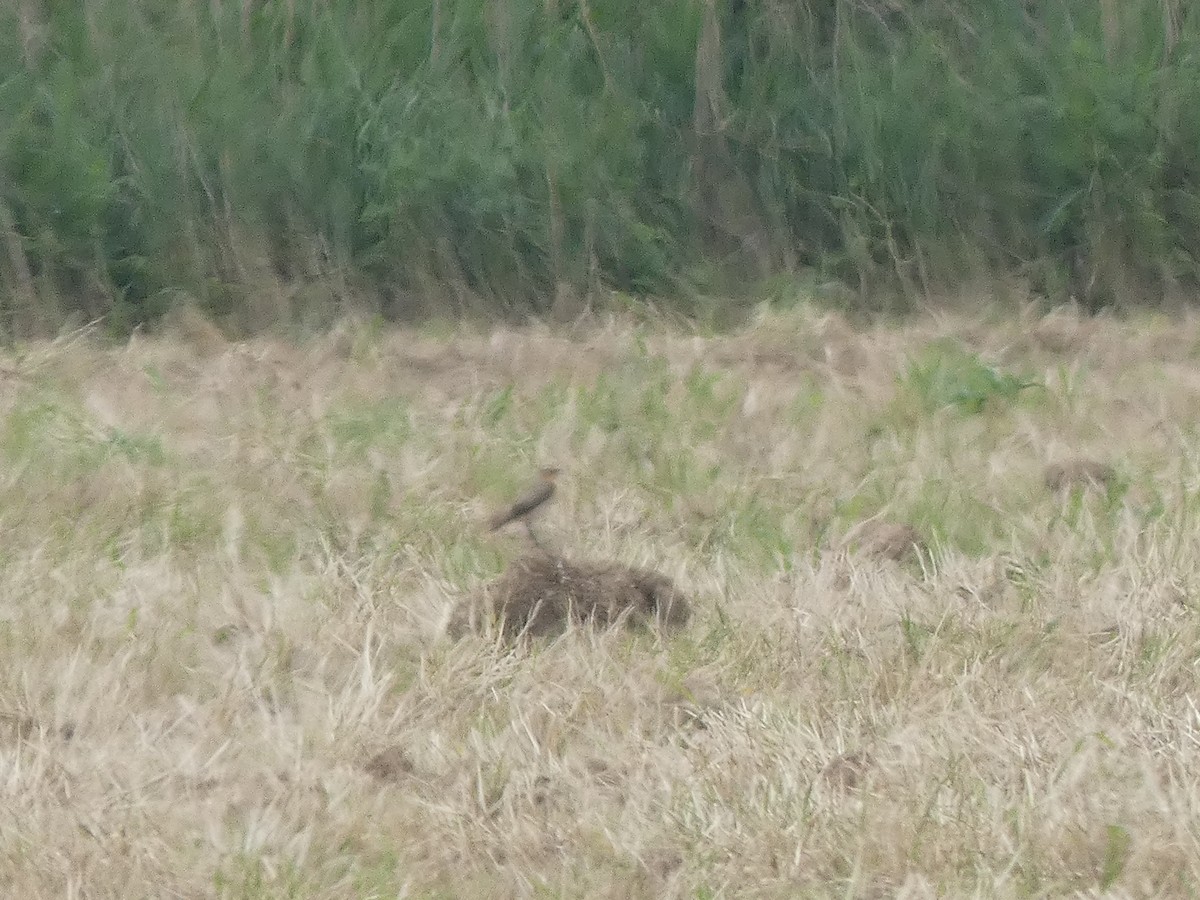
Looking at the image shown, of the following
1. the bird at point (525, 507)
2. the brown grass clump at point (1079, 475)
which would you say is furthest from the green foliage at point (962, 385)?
the bird at point (525, 507)

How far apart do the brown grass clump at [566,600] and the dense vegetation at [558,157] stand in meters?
3.10

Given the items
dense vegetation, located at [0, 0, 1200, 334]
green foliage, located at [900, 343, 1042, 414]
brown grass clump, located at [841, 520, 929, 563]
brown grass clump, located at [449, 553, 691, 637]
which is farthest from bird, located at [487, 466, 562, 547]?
dense vegetation, located at [0, 0, 1200, 334]

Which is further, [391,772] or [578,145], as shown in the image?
[578,145]

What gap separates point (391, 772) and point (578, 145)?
397cm

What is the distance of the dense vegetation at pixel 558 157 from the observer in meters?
6.24

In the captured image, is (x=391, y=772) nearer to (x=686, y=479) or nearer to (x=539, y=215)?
(x=686, y=479)

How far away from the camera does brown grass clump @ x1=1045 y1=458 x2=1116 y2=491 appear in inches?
155


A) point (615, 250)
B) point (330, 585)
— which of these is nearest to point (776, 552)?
point (330, 585)

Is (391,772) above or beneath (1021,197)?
above

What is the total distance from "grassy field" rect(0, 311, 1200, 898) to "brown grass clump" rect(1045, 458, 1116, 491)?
0.02 meters

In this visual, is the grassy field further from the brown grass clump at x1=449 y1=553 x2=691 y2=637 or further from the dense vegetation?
the dense vegetation

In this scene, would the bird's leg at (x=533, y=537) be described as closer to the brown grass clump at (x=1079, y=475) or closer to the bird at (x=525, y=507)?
the bird at (x=525, y=507)

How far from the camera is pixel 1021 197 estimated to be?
6.21 metres

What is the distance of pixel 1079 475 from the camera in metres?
3.98
